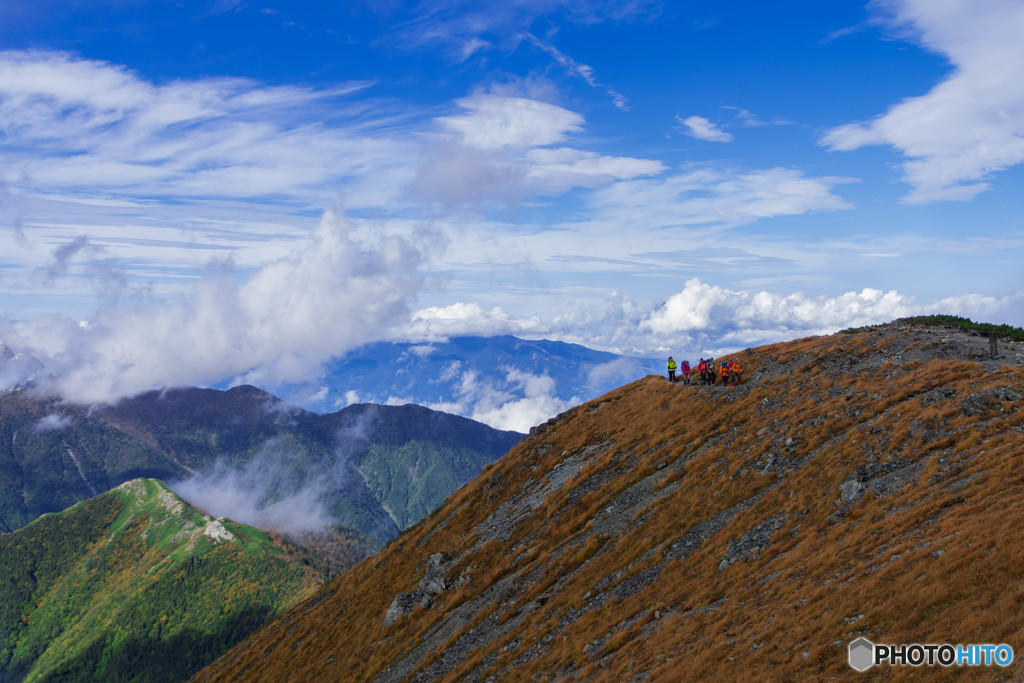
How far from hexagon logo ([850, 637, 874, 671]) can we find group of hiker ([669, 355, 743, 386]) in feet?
145

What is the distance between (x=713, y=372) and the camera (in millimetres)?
68312

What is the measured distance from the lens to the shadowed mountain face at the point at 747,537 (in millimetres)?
20188

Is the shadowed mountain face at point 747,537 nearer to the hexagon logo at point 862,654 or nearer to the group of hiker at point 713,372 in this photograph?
the hexagon logo at point 862,654

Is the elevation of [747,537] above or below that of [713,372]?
below

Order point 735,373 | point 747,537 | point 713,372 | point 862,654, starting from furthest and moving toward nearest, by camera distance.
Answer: point 713,372
point 735,373
point 747,537
point 862,654

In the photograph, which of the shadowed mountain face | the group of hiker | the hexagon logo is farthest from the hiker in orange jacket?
the hexagon logo

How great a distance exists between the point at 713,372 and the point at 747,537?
3810 cm

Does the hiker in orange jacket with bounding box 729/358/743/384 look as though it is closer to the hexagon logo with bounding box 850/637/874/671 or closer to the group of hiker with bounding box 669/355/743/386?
the group of hiker with bounding box 669/355/743/386

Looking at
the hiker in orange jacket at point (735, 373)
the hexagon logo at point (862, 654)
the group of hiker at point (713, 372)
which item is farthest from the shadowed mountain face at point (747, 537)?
the group of hiker at point (713, 372)

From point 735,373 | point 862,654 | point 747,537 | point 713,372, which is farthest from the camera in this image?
point 713,372

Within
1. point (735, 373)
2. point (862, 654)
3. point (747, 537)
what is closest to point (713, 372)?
point (735, 373)

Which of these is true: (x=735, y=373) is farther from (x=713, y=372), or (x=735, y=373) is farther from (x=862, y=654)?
(x=862, y=654)

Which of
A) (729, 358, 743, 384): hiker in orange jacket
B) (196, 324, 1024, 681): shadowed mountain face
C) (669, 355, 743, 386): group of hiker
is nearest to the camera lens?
(196, 324, 1024, 681): shadowed mountain face

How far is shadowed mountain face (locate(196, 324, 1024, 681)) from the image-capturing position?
20.2 meters
